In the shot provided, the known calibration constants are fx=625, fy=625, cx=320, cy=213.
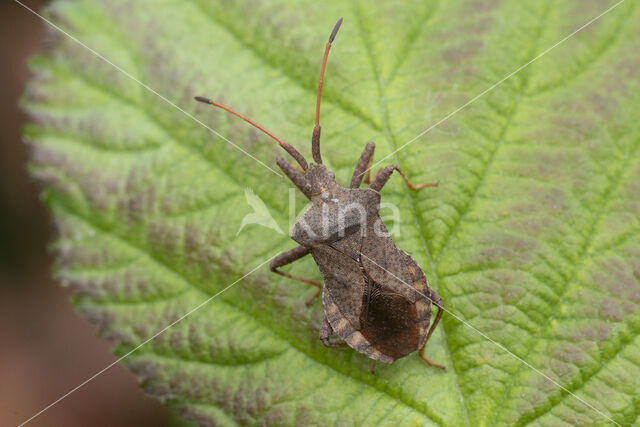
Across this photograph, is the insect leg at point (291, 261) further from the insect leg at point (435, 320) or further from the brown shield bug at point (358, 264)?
the insect leg at point (435, 320)

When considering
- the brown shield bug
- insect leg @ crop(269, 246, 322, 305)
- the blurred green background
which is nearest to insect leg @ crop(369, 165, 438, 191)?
the brown shield bug

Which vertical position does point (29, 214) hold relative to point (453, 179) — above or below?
below

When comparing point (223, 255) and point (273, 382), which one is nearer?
point (273, 382)

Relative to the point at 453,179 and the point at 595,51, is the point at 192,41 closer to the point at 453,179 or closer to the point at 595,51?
the point at 453,179

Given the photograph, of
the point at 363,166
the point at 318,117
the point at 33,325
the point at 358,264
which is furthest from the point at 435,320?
the point at 33,325

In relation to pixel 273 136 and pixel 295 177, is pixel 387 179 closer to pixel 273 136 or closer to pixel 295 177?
pixel 295 177

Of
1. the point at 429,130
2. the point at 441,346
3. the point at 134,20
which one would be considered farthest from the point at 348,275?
the point at 134,20
